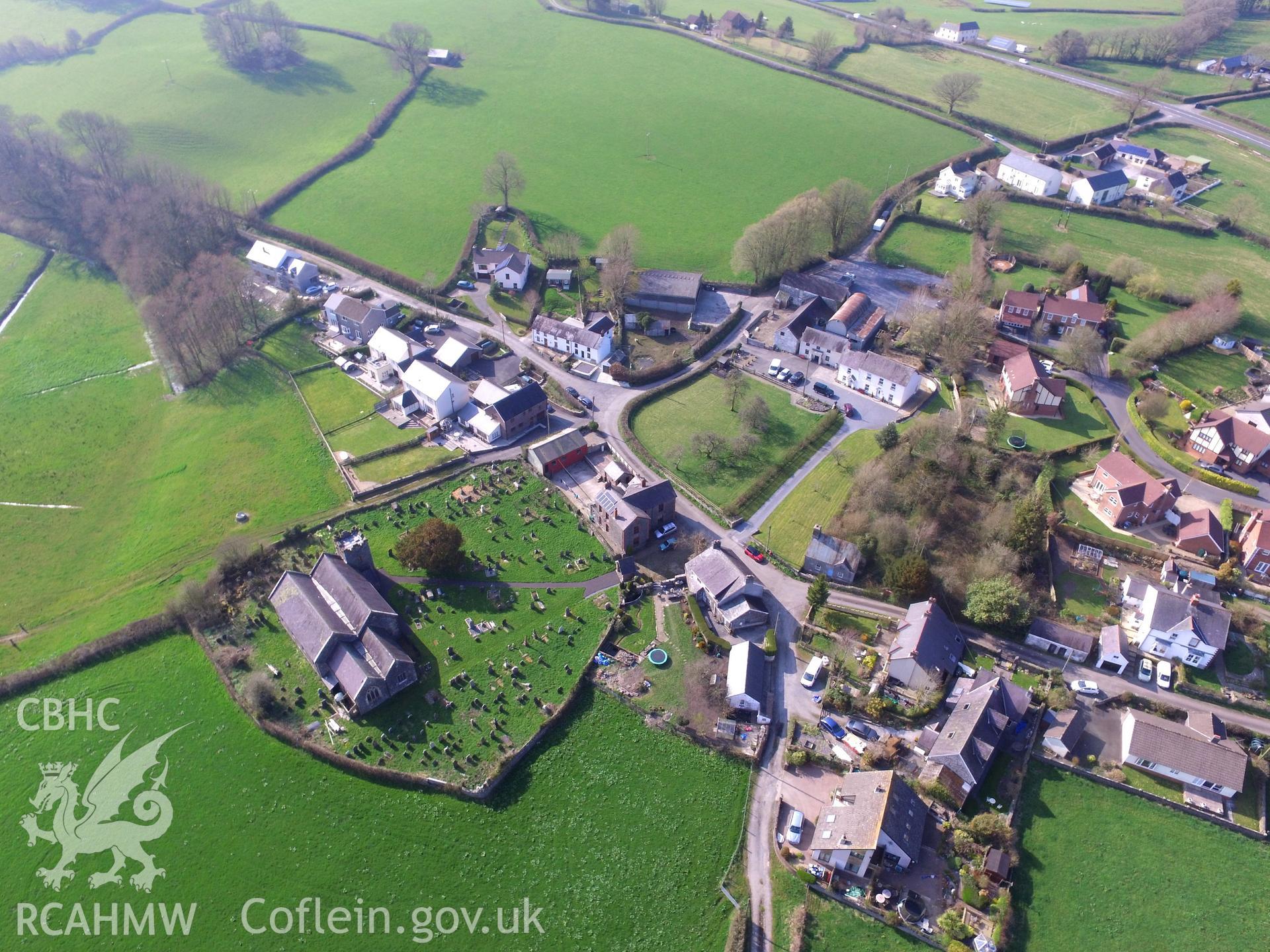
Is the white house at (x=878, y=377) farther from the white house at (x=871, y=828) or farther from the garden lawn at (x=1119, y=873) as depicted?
the white house at (x=871, y=828)

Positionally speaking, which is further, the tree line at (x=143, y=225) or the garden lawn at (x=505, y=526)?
the tree line at (x=143, y=225)

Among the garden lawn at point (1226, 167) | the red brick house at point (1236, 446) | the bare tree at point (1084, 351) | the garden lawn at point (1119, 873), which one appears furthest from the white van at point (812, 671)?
the garden lawn at point (1226, 167)

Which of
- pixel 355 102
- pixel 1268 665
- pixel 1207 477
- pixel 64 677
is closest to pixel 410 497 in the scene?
pixel 64 677

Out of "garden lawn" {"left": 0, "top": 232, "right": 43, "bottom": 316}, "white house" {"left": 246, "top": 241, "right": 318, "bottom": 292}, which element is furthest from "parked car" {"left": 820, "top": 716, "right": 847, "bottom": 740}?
"garden lawn" {"left": 0, "top": 232, "right": 43, "bottom": 316}

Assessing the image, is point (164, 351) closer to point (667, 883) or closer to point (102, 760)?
point (102, 760)

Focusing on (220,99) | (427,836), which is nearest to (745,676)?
(427,836)

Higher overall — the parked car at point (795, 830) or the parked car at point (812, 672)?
the parked car at point (812, 672)

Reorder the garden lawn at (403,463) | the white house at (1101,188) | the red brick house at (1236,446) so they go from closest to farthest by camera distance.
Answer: the red brick house at (1236,446), the garden lawn at (403,463), the white house at (1101,188)
